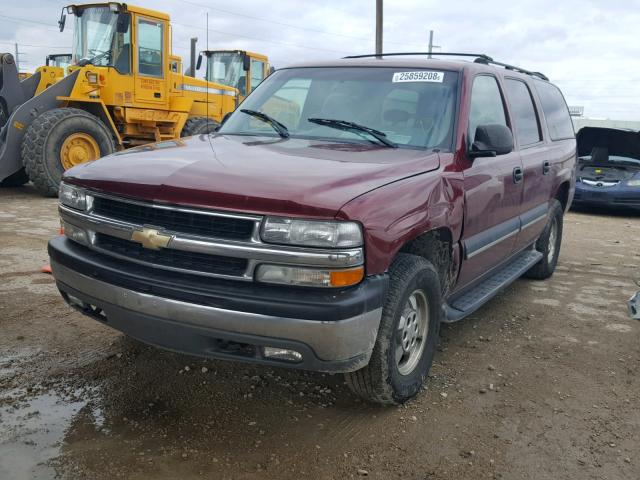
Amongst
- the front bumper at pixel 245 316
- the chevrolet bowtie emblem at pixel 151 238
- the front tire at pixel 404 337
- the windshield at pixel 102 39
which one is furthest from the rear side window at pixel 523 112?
the windshield at pixel 102 39

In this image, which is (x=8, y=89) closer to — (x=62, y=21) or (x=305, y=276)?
(x=62, y=21)

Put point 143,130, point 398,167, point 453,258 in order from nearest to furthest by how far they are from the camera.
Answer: point 398,167 < point 453,258 < point 143,130

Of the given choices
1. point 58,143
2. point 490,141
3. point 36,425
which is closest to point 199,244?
point 36,425

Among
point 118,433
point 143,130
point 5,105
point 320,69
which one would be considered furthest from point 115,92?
point 118,433

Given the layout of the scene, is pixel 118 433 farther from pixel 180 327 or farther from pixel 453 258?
pixel 453 258

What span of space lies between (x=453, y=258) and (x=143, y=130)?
30.7 feet

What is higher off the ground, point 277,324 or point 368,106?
point 368,106

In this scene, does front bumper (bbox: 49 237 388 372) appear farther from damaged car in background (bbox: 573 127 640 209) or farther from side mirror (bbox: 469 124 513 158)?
damaged car in background (bbox: 573 127 640 209)

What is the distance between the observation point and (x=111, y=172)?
3.05m

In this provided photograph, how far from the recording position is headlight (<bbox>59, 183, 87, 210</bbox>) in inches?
124

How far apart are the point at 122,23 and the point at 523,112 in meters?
7.64

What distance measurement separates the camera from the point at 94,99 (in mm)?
10562

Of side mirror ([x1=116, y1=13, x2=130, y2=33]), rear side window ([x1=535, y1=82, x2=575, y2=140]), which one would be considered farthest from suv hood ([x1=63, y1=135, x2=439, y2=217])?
side mirror ([x1=116, y1=13, x2=130, y2=33])

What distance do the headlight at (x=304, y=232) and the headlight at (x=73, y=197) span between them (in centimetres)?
115
